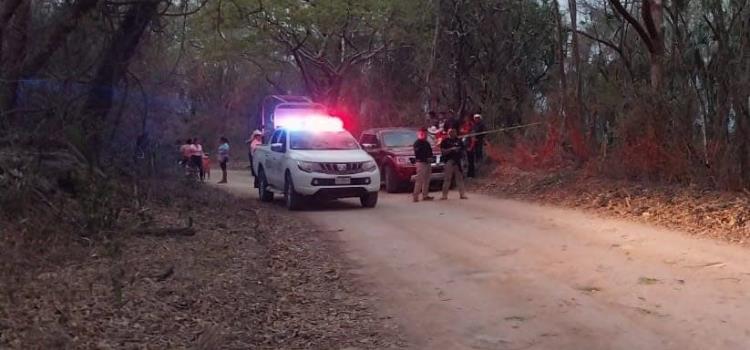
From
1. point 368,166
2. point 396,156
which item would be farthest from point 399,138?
point 368,166

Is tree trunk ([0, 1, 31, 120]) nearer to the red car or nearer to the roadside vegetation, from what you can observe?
the roadside vegetation

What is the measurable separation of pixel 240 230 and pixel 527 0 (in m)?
16.2

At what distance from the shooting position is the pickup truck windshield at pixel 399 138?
2080 cm

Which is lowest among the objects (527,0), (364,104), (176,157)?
(176,157)

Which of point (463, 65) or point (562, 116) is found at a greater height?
point (463, 65)

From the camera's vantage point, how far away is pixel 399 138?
2102cm

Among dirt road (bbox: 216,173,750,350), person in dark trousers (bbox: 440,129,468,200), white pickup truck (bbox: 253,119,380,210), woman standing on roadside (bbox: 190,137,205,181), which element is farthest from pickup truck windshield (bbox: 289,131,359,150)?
woman standing on roadside (bbox: 190,137,205,181)

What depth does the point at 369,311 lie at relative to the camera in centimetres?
756

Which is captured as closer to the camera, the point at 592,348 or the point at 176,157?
the point at 592,348

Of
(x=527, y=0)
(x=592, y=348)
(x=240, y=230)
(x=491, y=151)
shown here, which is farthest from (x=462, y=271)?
(x=527, y=0)

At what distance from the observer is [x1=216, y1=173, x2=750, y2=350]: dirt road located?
21.5ft

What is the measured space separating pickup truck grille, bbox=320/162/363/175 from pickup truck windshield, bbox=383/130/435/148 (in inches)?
185

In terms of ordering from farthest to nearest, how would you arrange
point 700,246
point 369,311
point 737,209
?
point 737,209 → point 700,246 → point 369,311

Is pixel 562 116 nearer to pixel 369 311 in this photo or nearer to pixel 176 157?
pixel 176 157
